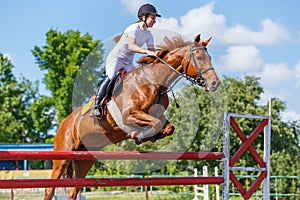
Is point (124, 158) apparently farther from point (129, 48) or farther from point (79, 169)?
point (79, 169)

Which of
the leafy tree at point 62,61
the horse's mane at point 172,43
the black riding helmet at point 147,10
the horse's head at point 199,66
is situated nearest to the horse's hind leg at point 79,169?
the horse's mane at point 172,43

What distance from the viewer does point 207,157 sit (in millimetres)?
5277

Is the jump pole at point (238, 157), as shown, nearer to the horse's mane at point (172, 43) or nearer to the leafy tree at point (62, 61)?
the horse's mane at point (172, 43)

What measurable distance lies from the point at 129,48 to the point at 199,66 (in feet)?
2.66

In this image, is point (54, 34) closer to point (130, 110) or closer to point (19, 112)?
point (19, 112)

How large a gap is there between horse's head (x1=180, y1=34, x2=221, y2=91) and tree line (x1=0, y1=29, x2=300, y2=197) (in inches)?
25.9

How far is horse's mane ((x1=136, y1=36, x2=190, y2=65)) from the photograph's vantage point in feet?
18.9

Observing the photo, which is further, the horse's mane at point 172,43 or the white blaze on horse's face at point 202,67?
the horse's mane at point 172,43

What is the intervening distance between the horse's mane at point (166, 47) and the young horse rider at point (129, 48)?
0.09 m

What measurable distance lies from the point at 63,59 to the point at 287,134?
16999 mm

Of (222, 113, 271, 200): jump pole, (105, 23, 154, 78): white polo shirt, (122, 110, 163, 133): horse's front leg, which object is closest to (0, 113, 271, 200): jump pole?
(222, 113, 271, 200): jump pole

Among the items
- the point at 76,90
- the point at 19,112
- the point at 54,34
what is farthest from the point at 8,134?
the point at 76,90

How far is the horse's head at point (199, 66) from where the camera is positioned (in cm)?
524

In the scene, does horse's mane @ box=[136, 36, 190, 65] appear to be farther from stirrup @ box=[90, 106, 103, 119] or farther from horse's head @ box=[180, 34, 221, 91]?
stirrup @ box=[90, 106, 103, 119]
